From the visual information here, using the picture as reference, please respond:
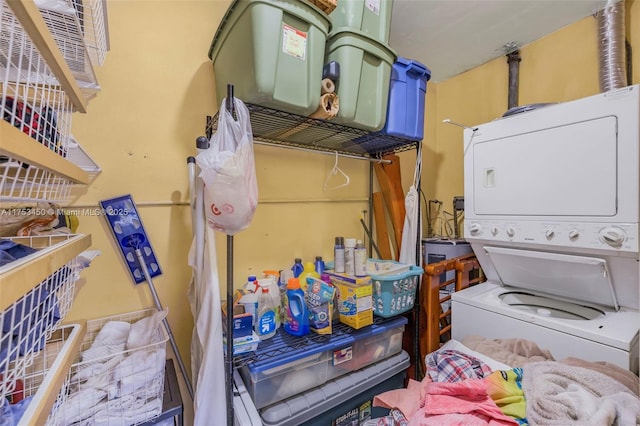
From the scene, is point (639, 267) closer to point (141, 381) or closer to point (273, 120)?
point (273, 120)

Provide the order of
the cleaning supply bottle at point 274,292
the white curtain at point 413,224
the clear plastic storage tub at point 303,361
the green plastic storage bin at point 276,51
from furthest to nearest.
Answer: the white curtain at point 413,224 → the cleaning supply bottle at point 274,292 → the clear plastic storage tub at point 303,361 → the green plastic storage bin at point 276,51

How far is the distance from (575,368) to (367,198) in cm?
138

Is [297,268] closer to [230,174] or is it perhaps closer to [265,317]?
[265,317]

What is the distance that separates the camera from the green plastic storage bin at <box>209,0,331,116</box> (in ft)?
3.18

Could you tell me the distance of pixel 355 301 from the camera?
127cm

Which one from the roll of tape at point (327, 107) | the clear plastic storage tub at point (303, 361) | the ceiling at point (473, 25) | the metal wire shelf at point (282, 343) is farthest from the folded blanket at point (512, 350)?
the ceiling at point (473, 25)

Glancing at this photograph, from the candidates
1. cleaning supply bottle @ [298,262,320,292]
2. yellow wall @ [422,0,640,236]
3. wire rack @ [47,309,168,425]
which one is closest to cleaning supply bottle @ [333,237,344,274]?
cleaning supply bottle @ [298,262,320,292]

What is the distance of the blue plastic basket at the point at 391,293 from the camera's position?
138 centimetres

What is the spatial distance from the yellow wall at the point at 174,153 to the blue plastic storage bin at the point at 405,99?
1.75 ft

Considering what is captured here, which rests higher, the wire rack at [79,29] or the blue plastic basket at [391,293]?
the wire rack at [79,29]

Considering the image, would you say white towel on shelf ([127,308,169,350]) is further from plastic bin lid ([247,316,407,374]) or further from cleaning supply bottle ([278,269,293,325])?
cleaning supply bottle ([278,269,293,325])

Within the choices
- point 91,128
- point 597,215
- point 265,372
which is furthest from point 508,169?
point 91,128

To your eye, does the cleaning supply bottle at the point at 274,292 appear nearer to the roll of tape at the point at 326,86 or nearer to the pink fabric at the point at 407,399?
the pink fabric at the point at 407,399

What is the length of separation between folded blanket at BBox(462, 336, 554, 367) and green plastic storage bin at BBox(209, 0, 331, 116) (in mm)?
1320
